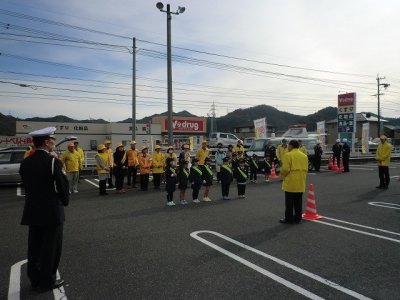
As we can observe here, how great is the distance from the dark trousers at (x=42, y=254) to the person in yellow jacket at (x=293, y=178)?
16.4 ft

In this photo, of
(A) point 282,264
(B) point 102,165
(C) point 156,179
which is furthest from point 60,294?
(C) point 156,179

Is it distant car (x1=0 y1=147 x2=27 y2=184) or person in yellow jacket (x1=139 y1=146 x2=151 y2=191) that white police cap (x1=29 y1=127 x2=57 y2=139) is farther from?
distant car (x1=0 y1=147 x2=27 y2=184)

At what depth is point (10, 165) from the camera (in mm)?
14234

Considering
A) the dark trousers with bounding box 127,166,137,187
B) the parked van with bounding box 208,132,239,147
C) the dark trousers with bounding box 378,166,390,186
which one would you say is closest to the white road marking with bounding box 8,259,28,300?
the dark trousers with bounding box 127,166,137,187

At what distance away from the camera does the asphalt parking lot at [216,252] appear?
4266mm

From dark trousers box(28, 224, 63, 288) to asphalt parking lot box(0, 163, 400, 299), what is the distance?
19 cm

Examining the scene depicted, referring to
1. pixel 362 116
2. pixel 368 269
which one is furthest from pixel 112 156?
pixel 362 116

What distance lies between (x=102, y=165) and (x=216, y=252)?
7421 mm

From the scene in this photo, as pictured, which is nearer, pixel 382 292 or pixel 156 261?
pixel 382 292

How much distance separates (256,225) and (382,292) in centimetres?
361

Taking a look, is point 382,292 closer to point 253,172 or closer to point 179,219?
point 179,219

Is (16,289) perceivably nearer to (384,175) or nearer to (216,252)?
(216,252)

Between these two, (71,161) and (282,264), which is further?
(71,161)

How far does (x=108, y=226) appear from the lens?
7625 millimetres
